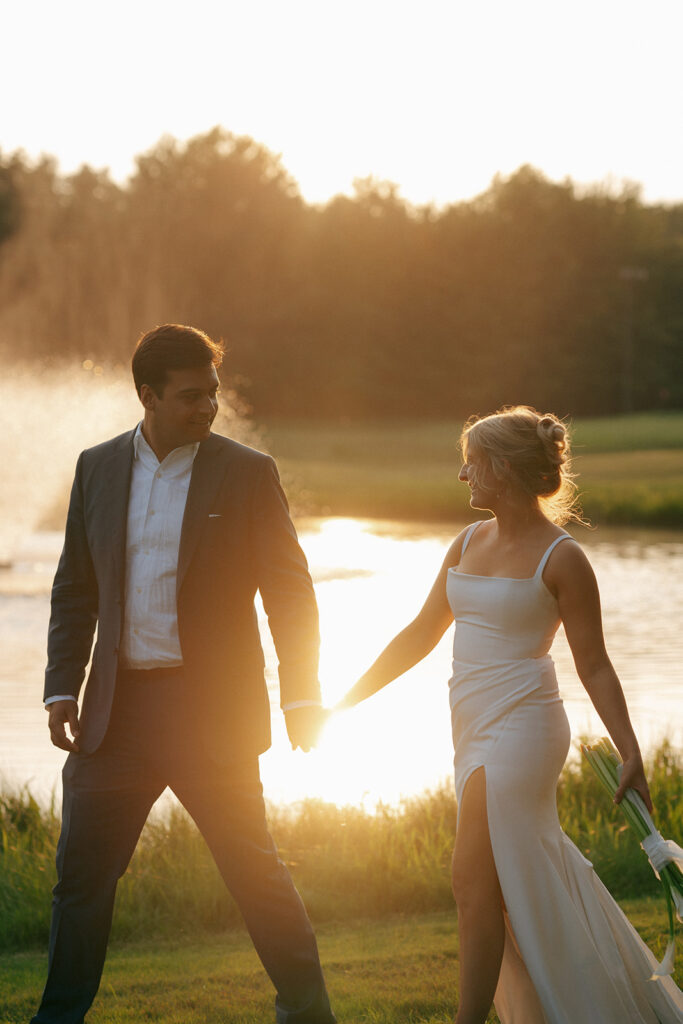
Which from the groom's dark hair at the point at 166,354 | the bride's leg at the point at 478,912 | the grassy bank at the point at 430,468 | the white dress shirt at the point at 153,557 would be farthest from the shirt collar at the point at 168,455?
the grassy bank at the point at 430,468

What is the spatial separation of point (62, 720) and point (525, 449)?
4.54 ft

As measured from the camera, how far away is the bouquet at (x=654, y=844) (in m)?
3.47

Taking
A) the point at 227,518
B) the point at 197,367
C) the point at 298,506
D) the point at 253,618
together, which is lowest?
the point at 298,506

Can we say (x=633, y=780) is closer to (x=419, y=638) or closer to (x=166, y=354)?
(x=419, y=638)

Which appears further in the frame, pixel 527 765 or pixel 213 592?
pixel 213 592

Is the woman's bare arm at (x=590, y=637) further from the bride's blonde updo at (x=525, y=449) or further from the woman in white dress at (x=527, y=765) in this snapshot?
the bride's blonde updo at (x=525, y=449)

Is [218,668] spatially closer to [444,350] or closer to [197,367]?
[197,367]

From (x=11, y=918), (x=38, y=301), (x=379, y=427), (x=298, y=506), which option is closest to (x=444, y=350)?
(x=379, y=427)

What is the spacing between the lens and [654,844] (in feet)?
11.4

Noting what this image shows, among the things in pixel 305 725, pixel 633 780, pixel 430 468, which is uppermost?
pixel 305 725

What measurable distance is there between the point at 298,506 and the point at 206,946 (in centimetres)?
2594

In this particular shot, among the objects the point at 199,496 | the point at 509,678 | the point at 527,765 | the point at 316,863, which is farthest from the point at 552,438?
the point at 316,863

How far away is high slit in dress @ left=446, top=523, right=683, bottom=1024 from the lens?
3.40 metres

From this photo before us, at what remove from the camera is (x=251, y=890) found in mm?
3602
